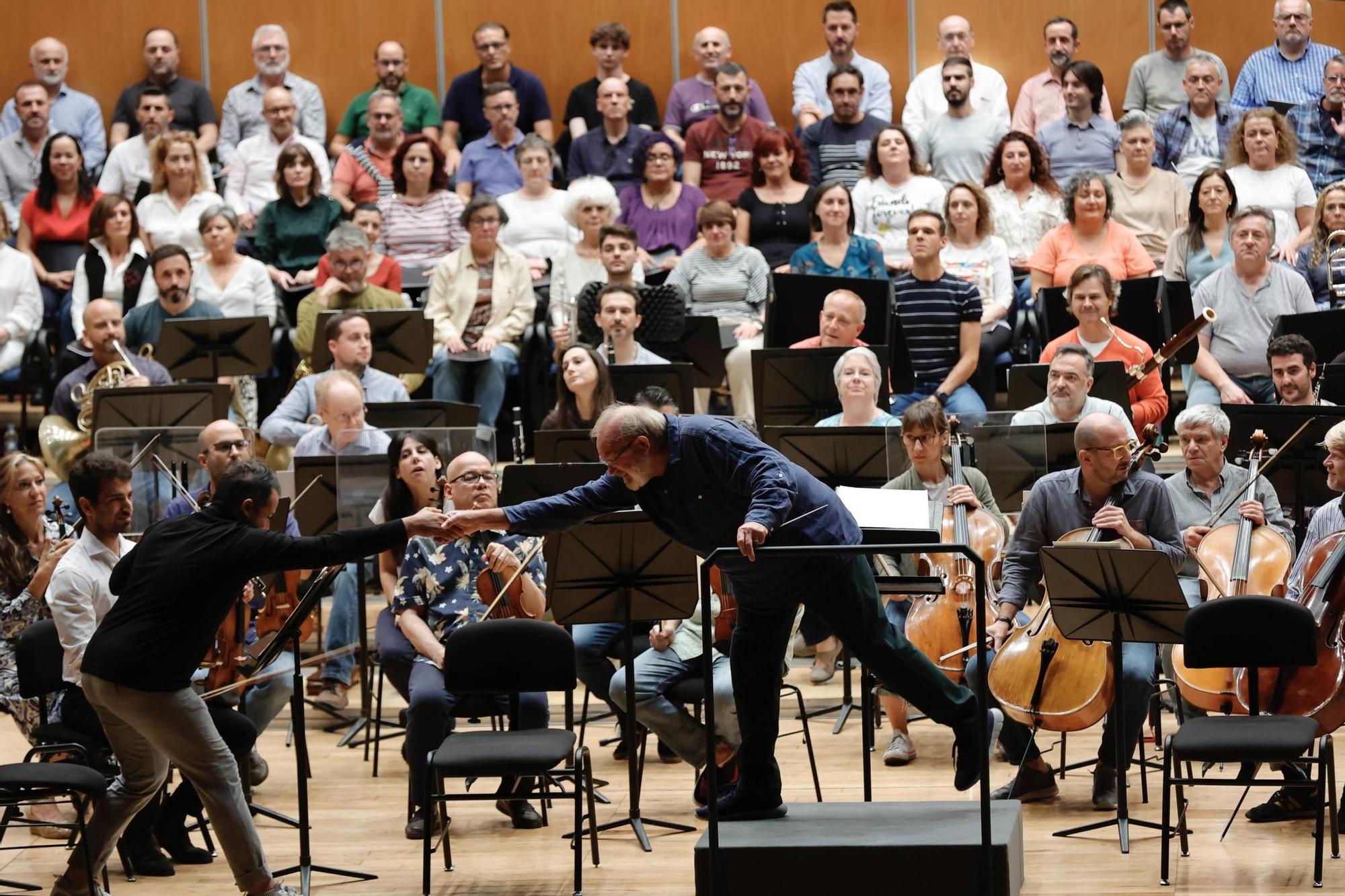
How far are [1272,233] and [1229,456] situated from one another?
1.77 m

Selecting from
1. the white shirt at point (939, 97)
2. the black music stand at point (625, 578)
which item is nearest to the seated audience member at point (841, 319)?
the black music stand at point (625, 578)

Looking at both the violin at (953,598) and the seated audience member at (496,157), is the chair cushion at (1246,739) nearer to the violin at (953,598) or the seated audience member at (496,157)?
the violin at (953,598)

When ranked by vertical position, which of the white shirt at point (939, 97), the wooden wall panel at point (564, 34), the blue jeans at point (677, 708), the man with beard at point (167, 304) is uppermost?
the wooden wall panel at point (564, 34)

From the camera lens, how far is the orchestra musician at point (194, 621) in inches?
158

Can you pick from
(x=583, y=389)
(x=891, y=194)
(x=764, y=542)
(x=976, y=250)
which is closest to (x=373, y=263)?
(x=583, y=389)

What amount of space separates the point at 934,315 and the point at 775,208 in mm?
1364

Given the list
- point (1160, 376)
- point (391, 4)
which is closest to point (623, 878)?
point (1160, 376)

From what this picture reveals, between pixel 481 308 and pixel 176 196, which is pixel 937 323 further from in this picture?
pixel 176 196

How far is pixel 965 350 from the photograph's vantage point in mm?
6938

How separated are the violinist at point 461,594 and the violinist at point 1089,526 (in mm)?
1296

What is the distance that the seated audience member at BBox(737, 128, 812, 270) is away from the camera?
8039 mm

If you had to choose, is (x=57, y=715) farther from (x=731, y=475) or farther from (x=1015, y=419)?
(x=1015, y=419)

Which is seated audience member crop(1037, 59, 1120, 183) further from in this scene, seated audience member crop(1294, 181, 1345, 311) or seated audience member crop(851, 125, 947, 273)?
seated audience member crop(1294, 181, 1345, 311)

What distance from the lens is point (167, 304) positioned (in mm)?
7414
